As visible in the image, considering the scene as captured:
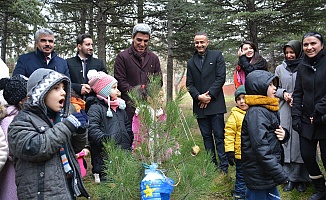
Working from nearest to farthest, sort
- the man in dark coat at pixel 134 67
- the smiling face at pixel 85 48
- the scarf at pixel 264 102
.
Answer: the scarf at pixel 264 102 → the man in dark coat at pixel 134 67 → the smiling face at pixel 85 48

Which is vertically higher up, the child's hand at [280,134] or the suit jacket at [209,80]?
the suit jacket at [209,80]

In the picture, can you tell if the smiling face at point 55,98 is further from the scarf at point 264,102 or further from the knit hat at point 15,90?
the scarf at point 264,102

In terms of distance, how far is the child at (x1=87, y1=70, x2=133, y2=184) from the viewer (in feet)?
12.1

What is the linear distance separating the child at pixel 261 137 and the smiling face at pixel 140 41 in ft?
5.92

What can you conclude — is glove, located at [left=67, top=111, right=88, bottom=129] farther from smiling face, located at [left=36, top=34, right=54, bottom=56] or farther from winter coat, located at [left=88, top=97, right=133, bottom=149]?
smiling face, located at [left=36, top=34, right=54, bottom=56]

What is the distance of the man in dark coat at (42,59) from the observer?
4.18 meters

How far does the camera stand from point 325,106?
362cm

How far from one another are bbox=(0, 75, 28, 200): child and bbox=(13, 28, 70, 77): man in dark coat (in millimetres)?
1546

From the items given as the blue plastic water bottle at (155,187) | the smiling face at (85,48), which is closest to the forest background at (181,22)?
the smiling face at (85,48)

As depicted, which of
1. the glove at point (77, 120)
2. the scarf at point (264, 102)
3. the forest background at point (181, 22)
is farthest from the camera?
the forest background at point (181, 22)

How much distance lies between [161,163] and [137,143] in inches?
9.6

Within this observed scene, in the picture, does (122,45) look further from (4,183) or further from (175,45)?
(4,183)

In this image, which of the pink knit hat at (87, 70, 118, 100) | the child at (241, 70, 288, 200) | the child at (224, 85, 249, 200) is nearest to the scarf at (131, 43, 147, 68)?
the pink knit hat at (87, 70, 118, 100)

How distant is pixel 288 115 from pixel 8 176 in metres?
3.66
